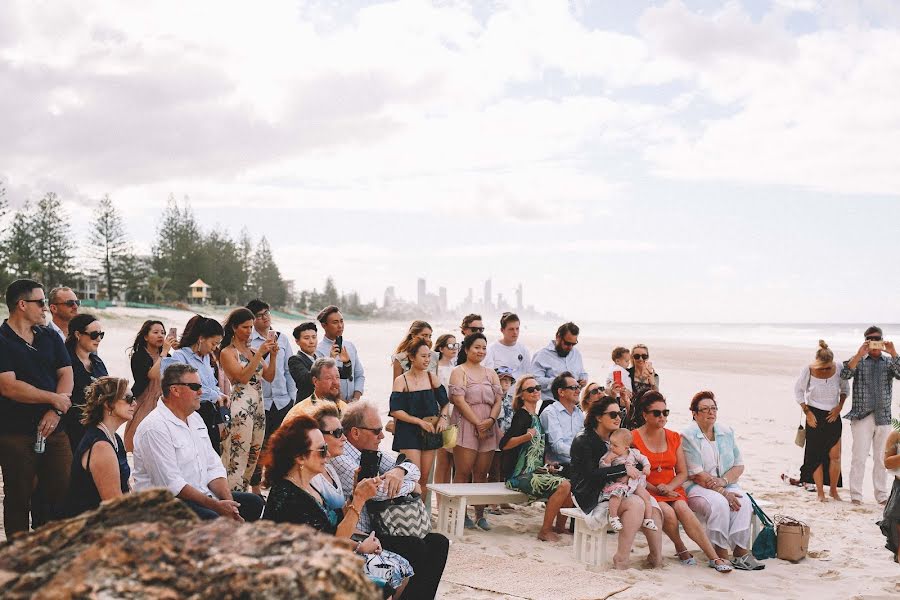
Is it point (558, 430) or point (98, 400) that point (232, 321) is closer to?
point (98, 400)

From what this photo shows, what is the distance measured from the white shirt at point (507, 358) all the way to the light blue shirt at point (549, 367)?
289 mm

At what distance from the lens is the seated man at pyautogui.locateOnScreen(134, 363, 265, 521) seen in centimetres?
416

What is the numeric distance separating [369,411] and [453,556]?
6.53 feet

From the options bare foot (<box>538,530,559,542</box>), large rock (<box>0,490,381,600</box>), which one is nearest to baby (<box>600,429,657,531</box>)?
bare foot (<box>538,530,559,542</box>)

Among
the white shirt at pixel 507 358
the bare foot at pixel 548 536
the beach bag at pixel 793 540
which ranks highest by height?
the white shirt at pixel 507 358

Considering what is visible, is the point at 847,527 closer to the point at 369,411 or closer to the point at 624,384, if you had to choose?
the point at 624,384

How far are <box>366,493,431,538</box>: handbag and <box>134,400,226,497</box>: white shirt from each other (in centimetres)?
99

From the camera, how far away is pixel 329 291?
103 meters

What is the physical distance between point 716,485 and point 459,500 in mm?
2147

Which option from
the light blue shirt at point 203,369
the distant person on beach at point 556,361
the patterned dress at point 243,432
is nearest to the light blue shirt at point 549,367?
the distant person on beach at point 556,361

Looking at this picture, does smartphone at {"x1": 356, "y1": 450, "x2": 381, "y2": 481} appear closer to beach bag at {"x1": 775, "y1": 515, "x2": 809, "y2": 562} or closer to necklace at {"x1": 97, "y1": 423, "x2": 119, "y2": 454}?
necklace at {"x1": 97, "y1": 423, "x2": 119, "y2": 454}

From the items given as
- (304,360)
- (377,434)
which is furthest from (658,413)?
(304,360)

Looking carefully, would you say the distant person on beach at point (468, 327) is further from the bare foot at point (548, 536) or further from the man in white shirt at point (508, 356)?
the bare foot at point (548, 536)

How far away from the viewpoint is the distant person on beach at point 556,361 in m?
7.83
